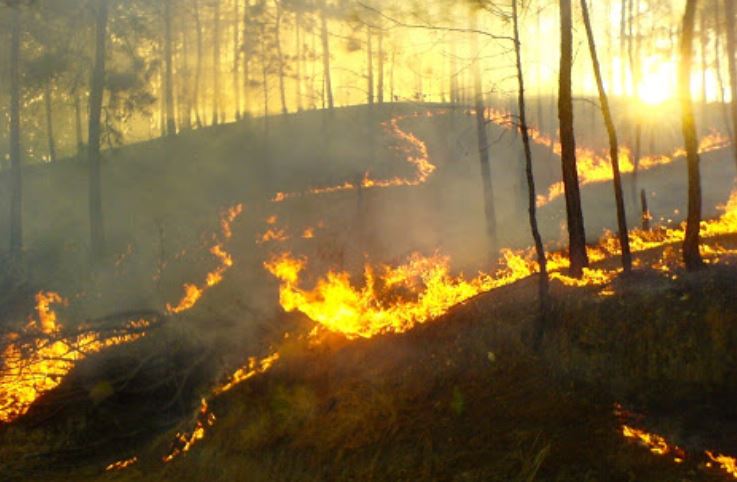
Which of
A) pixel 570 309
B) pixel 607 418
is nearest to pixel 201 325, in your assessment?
pixel 570 309

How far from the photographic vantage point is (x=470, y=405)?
418 inches

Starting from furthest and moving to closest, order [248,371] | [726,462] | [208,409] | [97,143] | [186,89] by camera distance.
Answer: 1. [186,89]
2. [97,143]
3. [248,371]
4. [208,409]
5. [726,462]

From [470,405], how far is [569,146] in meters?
8.57

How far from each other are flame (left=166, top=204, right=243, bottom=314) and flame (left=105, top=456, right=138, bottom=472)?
8.43 m

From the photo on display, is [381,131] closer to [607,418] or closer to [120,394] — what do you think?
[120,394]

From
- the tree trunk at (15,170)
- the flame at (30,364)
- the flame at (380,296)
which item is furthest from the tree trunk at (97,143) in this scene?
the flame at (30,364)

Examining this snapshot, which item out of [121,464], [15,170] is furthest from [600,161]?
[121,464]

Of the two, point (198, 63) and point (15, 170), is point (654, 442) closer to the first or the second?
point (15, 170)

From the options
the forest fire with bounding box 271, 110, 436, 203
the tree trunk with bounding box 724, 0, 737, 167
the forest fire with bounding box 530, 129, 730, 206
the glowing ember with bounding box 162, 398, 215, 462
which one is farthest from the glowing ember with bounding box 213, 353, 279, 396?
the forest fire with bounding box 530, 129, 730, 206

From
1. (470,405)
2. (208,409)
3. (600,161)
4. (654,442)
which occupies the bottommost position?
(208,409)

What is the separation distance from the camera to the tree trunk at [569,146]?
16375mm

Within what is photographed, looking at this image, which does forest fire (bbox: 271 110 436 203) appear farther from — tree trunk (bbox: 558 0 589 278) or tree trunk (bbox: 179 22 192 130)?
tree trunk (bbox: 558 0 589 278)

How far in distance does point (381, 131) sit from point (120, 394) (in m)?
30.5

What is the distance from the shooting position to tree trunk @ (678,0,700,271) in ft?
47.7
